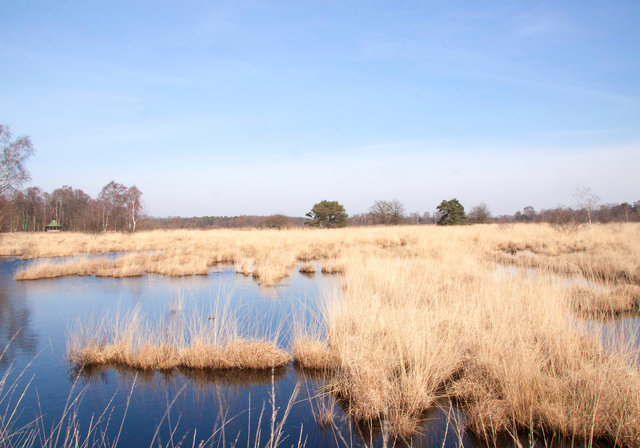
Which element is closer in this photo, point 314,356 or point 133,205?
point 314,356

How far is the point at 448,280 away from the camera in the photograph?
830 cm

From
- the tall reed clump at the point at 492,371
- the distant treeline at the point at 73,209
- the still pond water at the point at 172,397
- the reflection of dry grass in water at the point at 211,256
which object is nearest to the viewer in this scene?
the tall reed clump at the point at 492,371

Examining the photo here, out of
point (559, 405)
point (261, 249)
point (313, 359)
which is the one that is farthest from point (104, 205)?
point (559, 405)

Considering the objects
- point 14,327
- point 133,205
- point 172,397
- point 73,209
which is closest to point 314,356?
point 172,397

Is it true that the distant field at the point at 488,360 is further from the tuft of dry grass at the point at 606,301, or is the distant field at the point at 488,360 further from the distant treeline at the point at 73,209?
the distant treeline at the point at 73,209

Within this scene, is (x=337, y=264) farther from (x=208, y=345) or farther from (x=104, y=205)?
(x=104, y=205)

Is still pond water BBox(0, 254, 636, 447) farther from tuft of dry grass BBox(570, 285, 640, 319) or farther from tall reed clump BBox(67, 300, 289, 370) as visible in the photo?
tuft of dry grass BBox(570, 285, 640, 319)

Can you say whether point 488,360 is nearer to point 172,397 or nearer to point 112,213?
point 172,397

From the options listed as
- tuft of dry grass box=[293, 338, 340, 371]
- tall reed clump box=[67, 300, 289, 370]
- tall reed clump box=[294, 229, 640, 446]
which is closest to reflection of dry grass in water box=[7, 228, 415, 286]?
tall reed clump box=[67, 300, 289, 370]

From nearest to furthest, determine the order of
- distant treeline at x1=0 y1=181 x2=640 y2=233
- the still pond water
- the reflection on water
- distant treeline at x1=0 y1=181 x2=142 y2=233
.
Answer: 1. the still pond water
2. the reflection on water
3. distant treeline at x1=0 y1=181 x2=640 y2=233
4. distant treeline at x1=0 y1=181 x2=142 y2=233

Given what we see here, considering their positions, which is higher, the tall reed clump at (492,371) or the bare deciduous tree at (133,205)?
the bare deciduous tree at (133,205)

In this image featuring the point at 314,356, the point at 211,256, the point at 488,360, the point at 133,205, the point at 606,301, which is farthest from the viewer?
the point at 133,205

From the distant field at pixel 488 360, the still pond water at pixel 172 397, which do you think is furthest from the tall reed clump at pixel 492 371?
the still pond water at pixel 172 397

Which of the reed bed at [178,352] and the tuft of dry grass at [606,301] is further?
the tuft of dry grass at [606,301]
